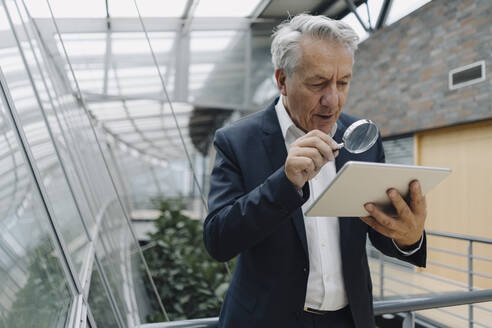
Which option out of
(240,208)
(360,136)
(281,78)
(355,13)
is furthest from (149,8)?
(240,208)

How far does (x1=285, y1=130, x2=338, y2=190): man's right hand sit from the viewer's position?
895 millimetres

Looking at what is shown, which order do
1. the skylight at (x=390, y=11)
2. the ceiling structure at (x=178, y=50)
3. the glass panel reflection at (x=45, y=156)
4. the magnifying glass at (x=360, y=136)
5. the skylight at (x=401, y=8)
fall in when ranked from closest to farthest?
the magnifying glass at (x=360, y=136) < the glass panel reflection at (x=45, y=156) < the skylight at (x=401, y=8) < the skylight at (x=390, y=11) < the ceiling structure at (x=178, y=50)

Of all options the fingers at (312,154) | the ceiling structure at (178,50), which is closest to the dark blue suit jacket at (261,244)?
the fingers at (312,154)

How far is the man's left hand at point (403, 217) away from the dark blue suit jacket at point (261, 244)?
129mm

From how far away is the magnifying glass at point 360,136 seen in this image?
1097mm

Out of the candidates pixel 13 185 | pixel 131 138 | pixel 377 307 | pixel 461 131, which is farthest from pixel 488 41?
pixel 131 138

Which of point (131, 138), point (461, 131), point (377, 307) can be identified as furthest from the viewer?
point (131, 138)

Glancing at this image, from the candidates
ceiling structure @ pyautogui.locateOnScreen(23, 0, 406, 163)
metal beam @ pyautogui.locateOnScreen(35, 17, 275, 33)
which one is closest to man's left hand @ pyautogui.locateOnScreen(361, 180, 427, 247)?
ceiling structure @ pyautogui.locateOnScreen(23, 0, 406, 163)

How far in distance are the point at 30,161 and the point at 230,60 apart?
28.3ft

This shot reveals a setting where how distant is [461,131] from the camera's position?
16.7ft

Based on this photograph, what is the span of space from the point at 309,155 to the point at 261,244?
1.11 feet

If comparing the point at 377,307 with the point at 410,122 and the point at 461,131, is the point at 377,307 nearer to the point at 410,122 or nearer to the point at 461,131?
the point at 461,131

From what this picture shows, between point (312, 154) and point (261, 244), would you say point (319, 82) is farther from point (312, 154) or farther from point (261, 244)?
point (261, 244)

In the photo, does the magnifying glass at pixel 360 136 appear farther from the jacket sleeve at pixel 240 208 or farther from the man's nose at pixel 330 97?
the jacket sleeve at pixel 240 208
